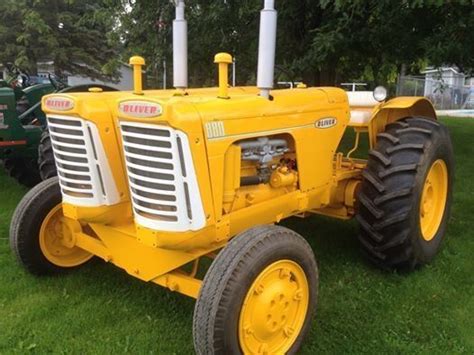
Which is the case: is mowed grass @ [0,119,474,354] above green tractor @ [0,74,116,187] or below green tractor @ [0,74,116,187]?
below

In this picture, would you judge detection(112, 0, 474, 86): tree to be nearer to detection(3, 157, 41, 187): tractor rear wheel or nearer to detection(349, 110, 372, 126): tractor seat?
detection(349, 110, 372, 126): tractor seat

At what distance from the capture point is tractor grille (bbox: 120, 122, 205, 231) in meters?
2.66

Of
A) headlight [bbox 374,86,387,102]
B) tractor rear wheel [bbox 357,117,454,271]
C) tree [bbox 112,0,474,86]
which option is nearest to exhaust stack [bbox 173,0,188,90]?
tractor rear wheel [bbox 357,117,454,271]

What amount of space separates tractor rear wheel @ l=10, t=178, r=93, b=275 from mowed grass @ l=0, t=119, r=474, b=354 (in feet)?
0.51

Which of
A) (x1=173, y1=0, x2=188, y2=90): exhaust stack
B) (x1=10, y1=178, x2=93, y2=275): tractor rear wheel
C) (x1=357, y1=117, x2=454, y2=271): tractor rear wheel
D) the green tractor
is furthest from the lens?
the green tractor

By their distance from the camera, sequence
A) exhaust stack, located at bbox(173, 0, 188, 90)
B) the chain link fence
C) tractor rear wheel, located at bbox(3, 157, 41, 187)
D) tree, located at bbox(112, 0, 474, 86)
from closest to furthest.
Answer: exhaust stack, located at bbox(173, 0, 188, 90) < tree, located at bbox(112, 0, 474, 86) < tractor rear wheel, located at bbox(3, 157, 41, 187) < the chain link fence

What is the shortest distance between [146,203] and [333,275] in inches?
73.8

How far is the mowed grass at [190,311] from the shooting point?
3150 millimetres

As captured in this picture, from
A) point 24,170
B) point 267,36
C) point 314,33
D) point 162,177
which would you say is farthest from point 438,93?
point 162,177

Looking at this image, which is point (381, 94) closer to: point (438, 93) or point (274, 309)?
point (274, 309)

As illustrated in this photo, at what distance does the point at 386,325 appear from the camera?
3.38 metres

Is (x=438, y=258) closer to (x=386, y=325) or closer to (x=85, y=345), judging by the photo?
(x=386, y=325)

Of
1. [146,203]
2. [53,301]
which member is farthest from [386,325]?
[53,301]

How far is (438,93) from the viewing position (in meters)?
24.8
